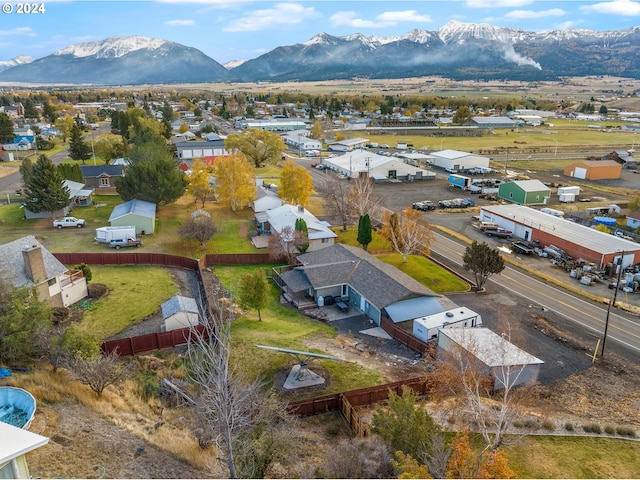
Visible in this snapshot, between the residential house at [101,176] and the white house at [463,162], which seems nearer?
the residential house at [101,176]

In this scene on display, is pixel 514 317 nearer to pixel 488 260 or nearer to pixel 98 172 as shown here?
pixel 488 260

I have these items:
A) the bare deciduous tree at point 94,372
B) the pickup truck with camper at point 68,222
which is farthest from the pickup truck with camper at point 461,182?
the bare deciduous tree at point 94,372

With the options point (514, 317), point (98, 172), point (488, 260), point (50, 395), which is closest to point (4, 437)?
point (50, 395)

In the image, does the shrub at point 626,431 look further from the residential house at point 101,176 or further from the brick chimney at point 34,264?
the residential house at point 101,176

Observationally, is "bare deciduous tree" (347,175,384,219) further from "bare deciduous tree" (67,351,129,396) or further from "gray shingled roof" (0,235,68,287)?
"bare deciduous tree" (67,351,129,396)

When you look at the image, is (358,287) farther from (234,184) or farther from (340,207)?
(234,184)
